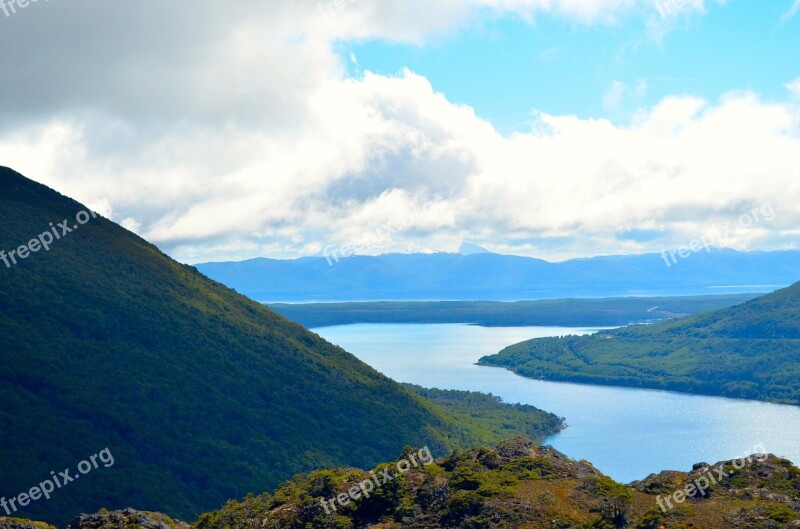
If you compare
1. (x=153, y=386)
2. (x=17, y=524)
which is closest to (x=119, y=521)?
(x=17, y=524)

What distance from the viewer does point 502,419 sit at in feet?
576

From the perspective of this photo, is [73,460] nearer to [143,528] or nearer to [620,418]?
[143,528]

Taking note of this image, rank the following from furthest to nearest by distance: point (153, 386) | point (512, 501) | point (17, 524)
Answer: point (153, 386), point (512, 501), point (17, 524)

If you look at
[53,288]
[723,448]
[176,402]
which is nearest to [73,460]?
[176,402]

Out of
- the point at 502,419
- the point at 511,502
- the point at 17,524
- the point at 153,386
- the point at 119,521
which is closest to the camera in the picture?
the point at 17,524

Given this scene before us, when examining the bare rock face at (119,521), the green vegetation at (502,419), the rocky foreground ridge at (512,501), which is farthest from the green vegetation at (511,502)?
the green vegetation at (502,419)

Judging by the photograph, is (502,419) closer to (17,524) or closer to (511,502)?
(511,502)

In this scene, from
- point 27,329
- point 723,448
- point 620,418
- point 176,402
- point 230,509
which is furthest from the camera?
point 620,418

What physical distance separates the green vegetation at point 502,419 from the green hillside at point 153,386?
1245 centimetres

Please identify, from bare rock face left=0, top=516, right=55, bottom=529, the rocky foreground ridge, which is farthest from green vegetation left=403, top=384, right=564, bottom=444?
bare rock face left=0, top=516, right=55, bottom=529

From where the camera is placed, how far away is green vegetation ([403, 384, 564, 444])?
162 meters

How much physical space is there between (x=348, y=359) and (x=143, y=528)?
11050cm

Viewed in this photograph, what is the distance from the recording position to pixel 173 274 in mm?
141500

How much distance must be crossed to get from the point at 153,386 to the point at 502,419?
89.2 m
